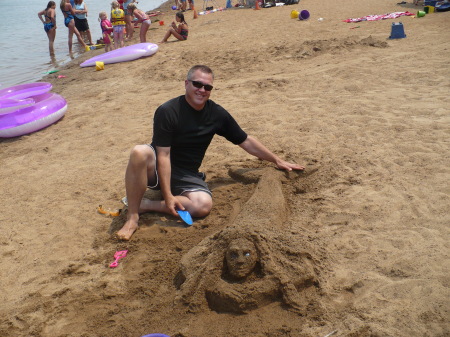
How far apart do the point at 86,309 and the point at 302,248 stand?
1467 millimetres

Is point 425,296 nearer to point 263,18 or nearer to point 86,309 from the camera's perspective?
point 86,309

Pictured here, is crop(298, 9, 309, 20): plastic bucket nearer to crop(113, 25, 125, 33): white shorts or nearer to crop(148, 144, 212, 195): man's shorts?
crop(113, 25, 125, 33): white shorts

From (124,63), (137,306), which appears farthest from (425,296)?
(124,63)

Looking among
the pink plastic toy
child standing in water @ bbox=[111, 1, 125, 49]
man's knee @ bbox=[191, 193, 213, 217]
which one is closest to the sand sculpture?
the pink plastic toy

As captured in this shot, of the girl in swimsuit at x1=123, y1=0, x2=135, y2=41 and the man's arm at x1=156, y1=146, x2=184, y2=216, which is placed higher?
the girl in swimsuit at x1=123, y1=0, x2=135, y2=41

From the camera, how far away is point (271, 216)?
11.9 feet

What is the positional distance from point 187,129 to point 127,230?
97cm

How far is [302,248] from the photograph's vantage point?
3066mm

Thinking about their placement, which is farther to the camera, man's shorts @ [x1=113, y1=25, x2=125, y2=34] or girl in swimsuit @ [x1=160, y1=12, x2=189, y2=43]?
girl in swimsuit @ [x1=160, y1=12, x2=189, y2=43]

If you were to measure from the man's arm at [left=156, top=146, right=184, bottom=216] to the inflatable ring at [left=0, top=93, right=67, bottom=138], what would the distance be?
148 inches

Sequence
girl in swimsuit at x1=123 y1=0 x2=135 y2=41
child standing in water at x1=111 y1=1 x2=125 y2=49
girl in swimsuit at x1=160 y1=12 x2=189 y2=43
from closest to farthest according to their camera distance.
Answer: child standing in water at x1=111 y1=1 x2=125 y2=49 < girl in swimsuit at x1=160 y1=12 x2=189 y2=43 < girl in swimsuit at x1=123 y1=0 x2=135 y2=41

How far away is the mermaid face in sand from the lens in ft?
9.36

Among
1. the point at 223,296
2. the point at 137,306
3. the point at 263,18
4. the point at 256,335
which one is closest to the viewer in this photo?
the point at 256,335

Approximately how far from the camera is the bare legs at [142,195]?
3.79 meters
